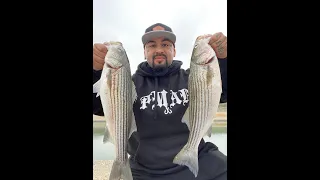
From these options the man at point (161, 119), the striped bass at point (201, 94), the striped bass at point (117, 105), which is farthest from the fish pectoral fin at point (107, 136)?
the striped bass at point (201, 94)

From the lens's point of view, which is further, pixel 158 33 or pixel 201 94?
pixel 158 33

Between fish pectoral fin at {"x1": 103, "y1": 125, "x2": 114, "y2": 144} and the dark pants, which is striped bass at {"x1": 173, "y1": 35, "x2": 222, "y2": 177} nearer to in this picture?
the dark pants

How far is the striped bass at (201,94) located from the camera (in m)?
1.61

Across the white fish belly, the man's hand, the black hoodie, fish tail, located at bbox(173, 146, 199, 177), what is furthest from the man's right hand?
fish tail, located at bbox(173, 146, 199, 177)

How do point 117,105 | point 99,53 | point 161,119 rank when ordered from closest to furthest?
1. point 117,105
2. point 99,53
3. point 161,119

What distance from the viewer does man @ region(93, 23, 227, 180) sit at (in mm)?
1933

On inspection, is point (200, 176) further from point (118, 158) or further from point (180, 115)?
point (118, 158)

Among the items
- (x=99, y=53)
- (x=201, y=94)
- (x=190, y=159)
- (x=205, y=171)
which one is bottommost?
(x=205, y=171)

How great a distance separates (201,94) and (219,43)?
1.10 feet

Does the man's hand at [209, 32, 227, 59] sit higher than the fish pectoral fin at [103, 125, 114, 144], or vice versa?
the man's hand at [209, 32, 227, 59]

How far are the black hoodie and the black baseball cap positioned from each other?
227 mm

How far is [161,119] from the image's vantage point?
194 cm

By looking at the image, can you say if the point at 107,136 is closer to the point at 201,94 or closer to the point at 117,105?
the point at 117,105

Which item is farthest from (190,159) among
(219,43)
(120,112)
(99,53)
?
(99,53)
